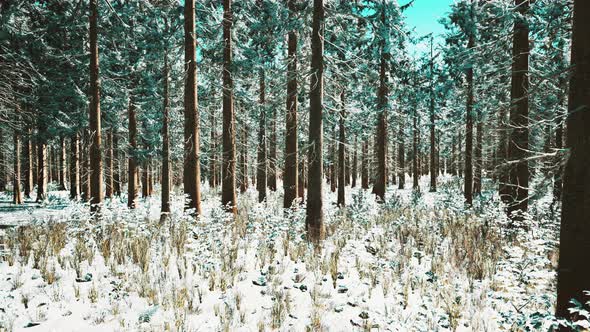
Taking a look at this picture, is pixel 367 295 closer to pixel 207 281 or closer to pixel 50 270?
pixel 207 281

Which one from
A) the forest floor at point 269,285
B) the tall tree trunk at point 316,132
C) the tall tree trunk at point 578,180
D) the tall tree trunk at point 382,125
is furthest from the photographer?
the tall tree trunk at point 382,125

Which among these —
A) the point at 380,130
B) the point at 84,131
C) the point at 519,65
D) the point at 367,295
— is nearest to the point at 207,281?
the point at 367,295

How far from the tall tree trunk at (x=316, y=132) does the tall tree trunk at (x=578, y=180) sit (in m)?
4.92

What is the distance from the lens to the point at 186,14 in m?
9.63

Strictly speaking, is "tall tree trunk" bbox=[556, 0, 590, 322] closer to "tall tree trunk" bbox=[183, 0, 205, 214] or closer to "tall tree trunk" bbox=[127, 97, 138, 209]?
"tall tree trunk" bbox=[183, 0, 205, 214]

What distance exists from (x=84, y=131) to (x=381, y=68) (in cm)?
1707

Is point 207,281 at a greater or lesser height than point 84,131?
lesser

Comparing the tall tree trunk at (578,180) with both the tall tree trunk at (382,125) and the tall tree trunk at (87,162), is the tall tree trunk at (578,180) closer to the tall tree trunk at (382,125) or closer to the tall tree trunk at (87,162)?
the tall tree trunk at (382,125)

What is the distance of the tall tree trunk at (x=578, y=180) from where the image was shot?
3.52 meters

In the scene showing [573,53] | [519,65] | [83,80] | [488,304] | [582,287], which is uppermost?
[83,80]

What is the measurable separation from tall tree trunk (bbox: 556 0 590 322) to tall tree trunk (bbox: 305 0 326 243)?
16.1 ft

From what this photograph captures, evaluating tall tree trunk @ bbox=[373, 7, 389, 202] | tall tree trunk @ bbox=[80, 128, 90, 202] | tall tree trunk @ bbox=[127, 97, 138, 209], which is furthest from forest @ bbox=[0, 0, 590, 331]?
tall tree trunk @ bbox=[80, 128, 90, 202]

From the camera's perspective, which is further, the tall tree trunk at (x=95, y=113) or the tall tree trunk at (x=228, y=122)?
the tall tree trunk at (x=228, y=122)

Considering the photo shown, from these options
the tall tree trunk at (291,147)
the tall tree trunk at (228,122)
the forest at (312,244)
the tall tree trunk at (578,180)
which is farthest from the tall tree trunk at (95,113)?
the tall tree trunk at (578,180)
